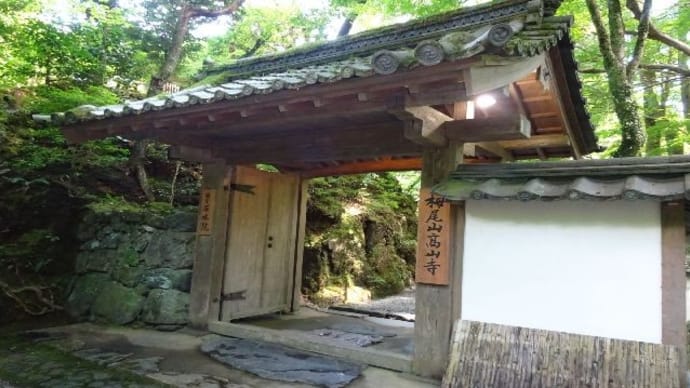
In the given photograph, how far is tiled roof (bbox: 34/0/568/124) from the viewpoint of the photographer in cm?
285

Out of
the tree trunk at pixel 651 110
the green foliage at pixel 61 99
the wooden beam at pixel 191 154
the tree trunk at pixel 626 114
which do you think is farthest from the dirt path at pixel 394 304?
the tree trunk at pixel 651 110

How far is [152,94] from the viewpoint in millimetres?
8680

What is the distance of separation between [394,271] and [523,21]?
837cm

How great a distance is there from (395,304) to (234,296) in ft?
14.5

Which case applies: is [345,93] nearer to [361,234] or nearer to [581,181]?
[581,181]

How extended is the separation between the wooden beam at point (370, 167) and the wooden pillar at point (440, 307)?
5.22 feet

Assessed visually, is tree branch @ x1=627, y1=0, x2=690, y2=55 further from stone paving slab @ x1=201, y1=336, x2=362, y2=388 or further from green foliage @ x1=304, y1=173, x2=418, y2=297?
stone paving slab @ x1=201, y1=336, x2=362, y2=388

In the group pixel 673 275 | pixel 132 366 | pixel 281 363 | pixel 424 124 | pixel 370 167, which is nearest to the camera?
pixel 673 275

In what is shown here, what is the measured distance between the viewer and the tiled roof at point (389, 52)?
2.85 meters

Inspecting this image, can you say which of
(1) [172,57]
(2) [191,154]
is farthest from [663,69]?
(1) [172,57]

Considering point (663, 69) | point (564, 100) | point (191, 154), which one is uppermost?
point (663, 69)

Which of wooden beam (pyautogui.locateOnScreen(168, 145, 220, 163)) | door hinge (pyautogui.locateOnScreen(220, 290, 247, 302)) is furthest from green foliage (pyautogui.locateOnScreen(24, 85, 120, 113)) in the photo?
door hinge (pyautogui.locateOnScreen(220, 290, 247, 302))

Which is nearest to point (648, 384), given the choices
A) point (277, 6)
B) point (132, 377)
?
point (132, 377)

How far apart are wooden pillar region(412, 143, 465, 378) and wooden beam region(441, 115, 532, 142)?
0.52 feet
